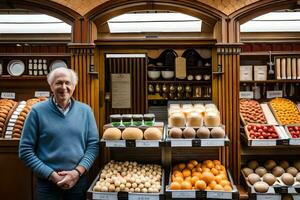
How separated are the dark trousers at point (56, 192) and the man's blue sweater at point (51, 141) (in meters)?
0.13

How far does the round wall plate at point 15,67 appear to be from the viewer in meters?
5.31

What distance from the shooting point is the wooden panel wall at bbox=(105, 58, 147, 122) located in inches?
190

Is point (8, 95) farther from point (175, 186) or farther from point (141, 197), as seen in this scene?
point (175, 186)

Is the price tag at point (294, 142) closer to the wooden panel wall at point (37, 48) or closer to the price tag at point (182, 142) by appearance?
the price tag at point (182, 142)

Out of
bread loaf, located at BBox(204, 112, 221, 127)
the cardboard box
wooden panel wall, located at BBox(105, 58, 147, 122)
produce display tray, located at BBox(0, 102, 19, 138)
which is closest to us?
bread loaf, located at BBox(204, 112, 221, 127)

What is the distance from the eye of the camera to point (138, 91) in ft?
18.3

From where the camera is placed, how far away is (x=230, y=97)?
3789 mm

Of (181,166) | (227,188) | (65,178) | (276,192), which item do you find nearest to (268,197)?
(276,192)

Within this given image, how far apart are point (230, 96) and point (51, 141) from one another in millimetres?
1932

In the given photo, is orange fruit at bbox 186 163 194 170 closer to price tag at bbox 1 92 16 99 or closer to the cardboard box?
price tag at bbox 1 92 16 99

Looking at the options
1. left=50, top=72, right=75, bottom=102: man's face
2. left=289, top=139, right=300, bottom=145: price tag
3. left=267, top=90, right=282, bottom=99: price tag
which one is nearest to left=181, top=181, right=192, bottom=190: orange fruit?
left=289, top=139, right=300, bottom=145: price tag

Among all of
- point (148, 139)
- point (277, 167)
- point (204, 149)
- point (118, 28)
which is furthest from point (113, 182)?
point (118, 28)

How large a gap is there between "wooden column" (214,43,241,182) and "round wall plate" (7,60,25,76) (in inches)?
121

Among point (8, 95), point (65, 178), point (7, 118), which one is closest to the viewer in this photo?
point (65, 178)
